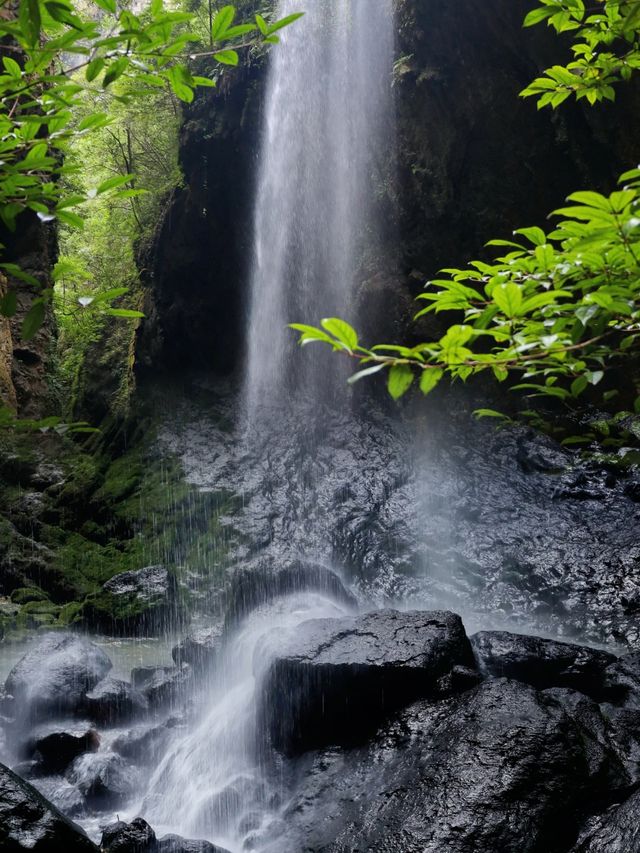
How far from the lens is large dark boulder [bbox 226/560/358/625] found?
24.5 ft

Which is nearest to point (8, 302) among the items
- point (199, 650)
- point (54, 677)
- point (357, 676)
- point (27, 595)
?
point (357, 676)

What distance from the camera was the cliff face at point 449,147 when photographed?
30.3 feet

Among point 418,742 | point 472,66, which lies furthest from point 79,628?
point 472,66

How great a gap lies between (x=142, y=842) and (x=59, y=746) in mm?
1899

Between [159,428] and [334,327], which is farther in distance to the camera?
[159,428]

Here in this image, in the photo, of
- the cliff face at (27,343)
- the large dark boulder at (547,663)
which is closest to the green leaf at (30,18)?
the large dark boulder at (547,663)

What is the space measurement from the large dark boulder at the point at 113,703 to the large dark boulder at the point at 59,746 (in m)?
0.34

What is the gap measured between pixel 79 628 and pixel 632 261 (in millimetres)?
8314

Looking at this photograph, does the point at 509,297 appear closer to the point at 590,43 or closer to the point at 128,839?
the point at 590,43

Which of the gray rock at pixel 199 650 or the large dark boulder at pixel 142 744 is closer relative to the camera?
the large dark boulder at pixel 142 744

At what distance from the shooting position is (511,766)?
3.34 metres

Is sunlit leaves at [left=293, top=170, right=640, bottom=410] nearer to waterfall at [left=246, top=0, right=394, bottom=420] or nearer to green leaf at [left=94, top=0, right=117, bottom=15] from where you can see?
green leaf at [left=94, top=0, right=117, bottom=15]

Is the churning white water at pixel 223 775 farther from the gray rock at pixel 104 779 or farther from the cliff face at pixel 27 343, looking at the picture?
the cliff face at pixel 27 343

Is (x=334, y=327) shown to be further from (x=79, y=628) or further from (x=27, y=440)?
(x=27, y=440)
